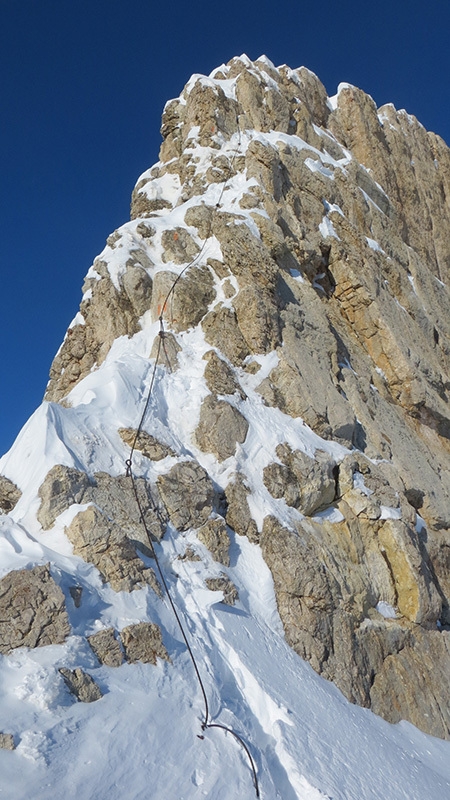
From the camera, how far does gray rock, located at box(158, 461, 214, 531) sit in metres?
13.8

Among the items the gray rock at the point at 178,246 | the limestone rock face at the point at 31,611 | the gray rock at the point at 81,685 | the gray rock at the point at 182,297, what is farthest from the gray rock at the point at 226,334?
the gray rock at the point at 81,685

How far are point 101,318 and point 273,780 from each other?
16446mm

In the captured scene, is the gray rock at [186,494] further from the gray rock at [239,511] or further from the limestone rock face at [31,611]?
the limestone rock face at [31,611]

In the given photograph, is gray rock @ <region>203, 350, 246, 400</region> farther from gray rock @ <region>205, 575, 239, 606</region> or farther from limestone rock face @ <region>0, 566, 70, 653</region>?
limestone rock face @ <region>0, 566, 70, 653</region>

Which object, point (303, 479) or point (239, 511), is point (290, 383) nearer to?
point (303, 479)

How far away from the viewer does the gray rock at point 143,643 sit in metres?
9.75

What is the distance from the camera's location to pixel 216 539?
548 inches

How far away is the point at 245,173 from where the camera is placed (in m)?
25.8

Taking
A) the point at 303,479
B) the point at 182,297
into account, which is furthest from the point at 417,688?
the point at 182,297

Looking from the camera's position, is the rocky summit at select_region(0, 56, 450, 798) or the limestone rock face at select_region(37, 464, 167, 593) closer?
the limestone rock face at select_region(37, 464, 167, 593)

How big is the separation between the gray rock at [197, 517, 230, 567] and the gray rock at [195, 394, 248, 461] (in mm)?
2457

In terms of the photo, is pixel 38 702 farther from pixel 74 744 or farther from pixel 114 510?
pixel 114 510

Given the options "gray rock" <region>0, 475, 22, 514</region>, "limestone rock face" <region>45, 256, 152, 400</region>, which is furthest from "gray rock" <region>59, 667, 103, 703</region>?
"limestone rock face" <region>45, 256, 152, 400</region>

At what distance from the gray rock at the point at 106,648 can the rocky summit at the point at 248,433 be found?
0.03 meters
